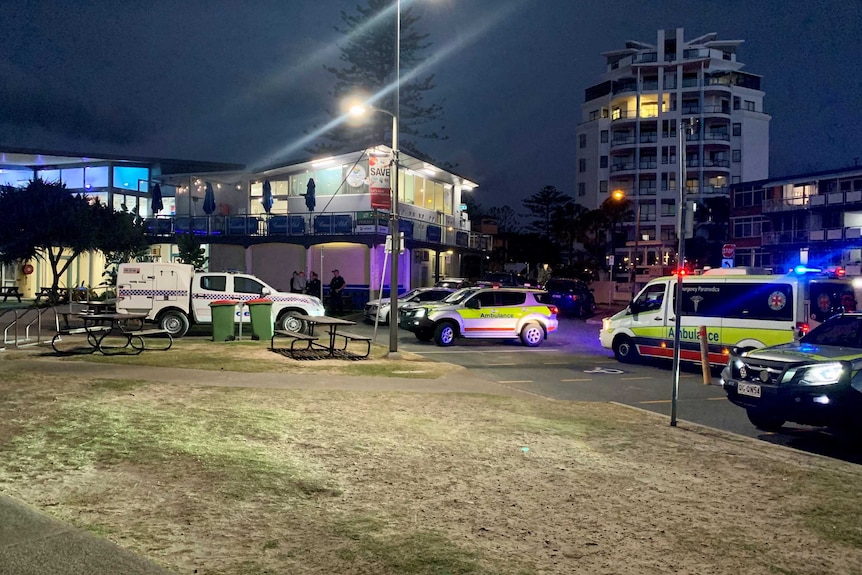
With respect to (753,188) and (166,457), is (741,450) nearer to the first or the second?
(166,457)

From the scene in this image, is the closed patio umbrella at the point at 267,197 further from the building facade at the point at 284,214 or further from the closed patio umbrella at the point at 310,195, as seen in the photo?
the closed patio umbrella at the point at 310,195

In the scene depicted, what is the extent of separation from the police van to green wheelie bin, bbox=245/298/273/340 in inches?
362

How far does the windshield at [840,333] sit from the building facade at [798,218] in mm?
43139

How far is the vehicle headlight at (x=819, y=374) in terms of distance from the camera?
822cm

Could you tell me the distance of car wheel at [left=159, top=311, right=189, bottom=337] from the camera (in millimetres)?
20016

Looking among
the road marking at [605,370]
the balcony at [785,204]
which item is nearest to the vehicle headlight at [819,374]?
the road marking at [605,370]

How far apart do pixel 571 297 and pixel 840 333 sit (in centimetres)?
2632

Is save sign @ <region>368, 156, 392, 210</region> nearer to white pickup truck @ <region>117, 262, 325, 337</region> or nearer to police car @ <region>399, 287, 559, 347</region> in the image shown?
police car @ <region>399, 287, 559, 347</region>

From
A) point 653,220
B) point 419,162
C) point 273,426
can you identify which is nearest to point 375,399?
point 273,426

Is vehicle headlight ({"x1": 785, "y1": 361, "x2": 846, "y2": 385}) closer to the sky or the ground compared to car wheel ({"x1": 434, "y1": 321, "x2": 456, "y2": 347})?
closer to the sky

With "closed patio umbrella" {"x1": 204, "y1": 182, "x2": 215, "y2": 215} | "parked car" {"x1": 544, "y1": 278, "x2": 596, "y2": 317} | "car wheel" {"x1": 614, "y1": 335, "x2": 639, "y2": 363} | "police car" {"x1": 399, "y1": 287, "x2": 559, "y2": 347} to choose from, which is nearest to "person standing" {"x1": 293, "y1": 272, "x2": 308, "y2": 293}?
"police car" {"x1": 399, "y1": 287, "x2": 559, "y2": 347}

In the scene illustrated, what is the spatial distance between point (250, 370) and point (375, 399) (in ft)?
12.4

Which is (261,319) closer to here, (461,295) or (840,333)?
(461,295)

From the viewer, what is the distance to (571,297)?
1423 inches
